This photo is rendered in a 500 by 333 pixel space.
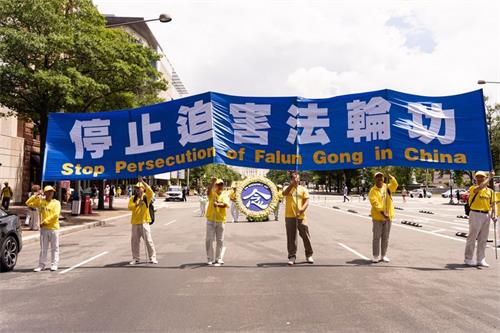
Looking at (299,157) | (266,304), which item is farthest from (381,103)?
(266,304)

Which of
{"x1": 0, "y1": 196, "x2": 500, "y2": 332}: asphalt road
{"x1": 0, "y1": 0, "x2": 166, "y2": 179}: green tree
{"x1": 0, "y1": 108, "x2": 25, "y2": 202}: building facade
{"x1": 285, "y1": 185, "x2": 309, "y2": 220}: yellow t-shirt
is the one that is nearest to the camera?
{"x1": 0, "y1": 196, "x2": 500, "y2": 332}: asphalt road

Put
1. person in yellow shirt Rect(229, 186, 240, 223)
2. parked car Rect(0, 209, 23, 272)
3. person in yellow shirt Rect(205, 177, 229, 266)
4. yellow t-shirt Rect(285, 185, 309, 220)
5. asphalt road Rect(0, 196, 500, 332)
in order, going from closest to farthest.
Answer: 1. asphalt road Rect(0, 196, 500, 332)
2. parked car Rect(0, 209, 23, 272)
3. person in yellow shirt Rect(205, 177, 229, 266)
4. yellow t-shirt Rect(285, 185, 309, 220)
5. person in yellow shirt Rect(229, 186, 240, 223)

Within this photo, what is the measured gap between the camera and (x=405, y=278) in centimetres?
790

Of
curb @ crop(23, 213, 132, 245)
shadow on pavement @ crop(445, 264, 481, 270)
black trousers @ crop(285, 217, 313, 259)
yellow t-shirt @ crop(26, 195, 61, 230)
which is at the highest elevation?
yellow t-shirt @ crop(26, 195, 61, 230)

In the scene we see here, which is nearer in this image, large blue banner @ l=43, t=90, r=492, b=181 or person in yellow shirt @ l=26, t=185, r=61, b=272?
person in yellow shirt @ l=26, t=185, r=61, b=272


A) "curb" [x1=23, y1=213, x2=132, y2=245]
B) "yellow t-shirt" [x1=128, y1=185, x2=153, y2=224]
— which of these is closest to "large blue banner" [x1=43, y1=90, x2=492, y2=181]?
"yellow t-shirt" [x1=128, y1=185, x2=153, y2=224]

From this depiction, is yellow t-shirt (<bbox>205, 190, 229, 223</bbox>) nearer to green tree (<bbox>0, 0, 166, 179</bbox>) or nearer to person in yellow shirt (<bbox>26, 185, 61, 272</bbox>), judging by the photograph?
person in yellow shirt (<bbox>26, 185, 61, 272</bbox>)

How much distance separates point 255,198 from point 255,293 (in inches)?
529

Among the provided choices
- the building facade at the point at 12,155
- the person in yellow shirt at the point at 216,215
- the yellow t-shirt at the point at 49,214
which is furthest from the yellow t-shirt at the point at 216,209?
the building facade at the point at 12,155

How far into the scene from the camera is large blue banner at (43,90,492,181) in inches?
366

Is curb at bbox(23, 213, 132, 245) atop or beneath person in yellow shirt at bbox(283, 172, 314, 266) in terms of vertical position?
beneath

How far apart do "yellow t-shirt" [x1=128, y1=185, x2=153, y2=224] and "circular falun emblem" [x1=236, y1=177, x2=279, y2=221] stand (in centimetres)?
1064

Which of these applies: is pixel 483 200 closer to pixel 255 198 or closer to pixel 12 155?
pixel 255 198

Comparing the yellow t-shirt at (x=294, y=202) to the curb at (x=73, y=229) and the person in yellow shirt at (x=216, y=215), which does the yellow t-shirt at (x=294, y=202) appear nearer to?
the person in yellow shirt at (x=216, y=215)
